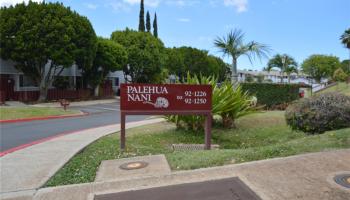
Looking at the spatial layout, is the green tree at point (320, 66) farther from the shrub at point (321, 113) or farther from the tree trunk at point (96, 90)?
the shrub at point (321, 113)

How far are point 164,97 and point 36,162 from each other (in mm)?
3107

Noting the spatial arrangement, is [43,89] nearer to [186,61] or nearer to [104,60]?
[104,60]

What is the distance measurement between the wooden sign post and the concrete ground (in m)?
2.81

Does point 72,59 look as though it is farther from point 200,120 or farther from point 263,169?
point 263,169

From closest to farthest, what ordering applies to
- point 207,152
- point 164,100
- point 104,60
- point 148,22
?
point 207,152 → point 164,100 → point 104,60 → point 148,22

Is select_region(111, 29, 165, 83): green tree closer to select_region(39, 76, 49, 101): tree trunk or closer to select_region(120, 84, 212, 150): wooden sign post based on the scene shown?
select_region(39, 76, 49, 101): tree trunk

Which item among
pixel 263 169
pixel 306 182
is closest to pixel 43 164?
pixel 263 169

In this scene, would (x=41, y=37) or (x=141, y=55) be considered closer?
(x=41, y=37)

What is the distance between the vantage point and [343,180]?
4.79 meters

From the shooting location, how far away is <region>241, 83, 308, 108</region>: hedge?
19.4 metres

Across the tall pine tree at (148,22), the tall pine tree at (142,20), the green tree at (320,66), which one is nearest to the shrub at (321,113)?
Result: the tall pine tree at (142,20)

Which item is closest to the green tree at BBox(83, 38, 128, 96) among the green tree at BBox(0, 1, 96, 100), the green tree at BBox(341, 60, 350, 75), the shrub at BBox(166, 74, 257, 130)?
the green tree at BBox(0, 1, 96, 100)

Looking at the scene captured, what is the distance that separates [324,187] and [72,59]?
25.1 m

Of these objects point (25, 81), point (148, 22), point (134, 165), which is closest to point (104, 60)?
point (25, 81)
